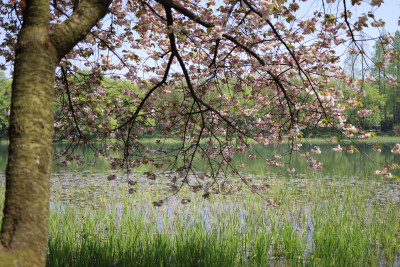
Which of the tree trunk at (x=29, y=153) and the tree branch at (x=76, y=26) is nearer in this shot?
the tree trunk at (x=29, y=153)

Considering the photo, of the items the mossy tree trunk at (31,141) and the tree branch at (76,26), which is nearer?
the mossy tree trunk at (31,141)

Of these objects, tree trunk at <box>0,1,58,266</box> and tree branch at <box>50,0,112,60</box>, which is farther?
tree branch at <box>50,0,112,60</box>

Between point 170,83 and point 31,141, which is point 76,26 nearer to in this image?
point 31,141

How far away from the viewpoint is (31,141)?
232 cm

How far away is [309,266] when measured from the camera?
4762 millimetres

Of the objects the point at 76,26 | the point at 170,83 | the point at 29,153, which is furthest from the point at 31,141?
the point at 170,83

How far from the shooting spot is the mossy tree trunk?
221 centimetres

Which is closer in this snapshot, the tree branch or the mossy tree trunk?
the mossy tree trunk

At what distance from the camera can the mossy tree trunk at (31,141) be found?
2205 millimetres

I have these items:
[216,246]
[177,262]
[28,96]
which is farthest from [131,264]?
[28,96]

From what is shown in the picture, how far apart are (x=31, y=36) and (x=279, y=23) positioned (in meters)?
2.91

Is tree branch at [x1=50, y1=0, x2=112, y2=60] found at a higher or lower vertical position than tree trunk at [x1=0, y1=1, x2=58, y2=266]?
higher

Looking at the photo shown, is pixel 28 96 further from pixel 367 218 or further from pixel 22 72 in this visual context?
pixel 367 218

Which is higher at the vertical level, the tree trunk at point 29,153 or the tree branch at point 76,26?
the tree branch at point 76,26
